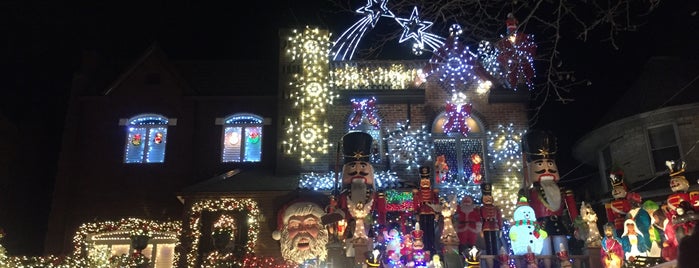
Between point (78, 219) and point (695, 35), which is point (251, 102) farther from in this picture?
point (695, 35)

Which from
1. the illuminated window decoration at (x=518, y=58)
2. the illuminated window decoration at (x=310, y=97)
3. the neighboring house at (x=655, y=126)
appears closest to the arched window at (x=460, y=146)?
the illuminated window decoration at (x=518, y=58)

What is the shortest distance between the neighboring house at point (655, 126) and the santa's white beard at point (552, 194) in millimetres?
5000

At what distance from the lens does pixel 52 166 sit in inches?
878

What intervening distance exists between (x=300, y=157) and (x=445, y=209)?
578 cm

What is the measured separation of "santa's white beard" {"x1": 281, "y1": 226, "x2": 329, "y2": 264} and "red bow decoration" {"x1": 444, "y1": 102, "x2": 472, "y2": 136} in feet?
18.1

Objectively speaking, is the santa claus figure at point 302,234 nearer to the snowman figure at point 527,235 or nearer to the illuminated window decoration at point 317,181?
the illuminated window decoration at point 317,181

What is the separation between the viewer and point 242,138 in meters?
18.3

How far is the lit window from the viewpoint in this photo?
1667cm

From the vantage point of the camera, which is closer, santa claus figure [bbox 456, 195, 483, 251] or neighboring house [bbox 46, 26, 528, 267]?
santa claus figure [bbox 456, 195, 483, 251]

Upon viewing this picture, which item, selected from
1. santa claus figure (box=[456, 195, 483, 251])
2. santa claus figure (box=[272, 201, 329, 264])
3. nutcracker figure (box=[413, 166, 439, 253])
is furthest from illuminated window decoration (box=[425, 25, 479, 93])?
santa claus figure (box=[272, 201, 329, 264])

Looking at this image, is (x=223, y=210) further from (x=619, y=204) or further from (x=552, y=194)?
(x=619, y=204)

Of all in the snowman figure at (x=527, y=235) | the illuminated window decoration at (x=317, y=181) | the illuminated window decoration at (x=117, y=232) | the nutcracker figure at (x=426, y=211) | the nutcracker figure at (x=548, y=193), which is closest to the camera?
the snowman figure at (x=527, y=235)

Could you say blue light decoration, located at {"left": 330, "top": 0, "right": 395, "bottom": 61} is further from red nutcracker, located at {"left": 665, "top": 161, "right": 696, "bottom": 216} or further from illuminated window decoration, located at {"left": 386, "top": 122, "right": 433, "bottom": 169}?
red nutcracker, located at {"left": 665, "top": 161, "right": 696, "bottom": 216}

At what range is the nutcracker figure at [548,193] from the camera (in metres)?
11.8
